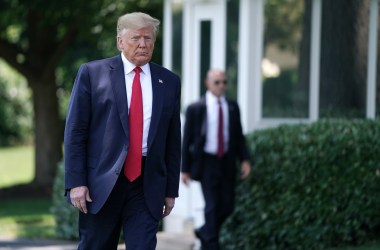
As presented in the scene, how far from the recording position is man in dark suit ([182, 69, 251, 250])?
9.20 metres

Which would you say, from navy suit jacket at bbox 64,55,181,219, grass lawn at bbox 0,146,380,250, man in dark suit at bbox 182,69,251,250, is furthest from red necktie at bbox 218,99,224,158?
navy suit jacket at bbox 64,55,181,219

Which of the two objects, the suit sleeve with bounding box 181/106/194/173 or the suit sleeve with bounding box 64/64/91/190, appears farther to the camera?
the suit sleeve with bounding box 181/106/194/173

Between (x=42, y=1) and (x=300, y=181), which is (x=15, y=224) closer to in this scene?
(x=42, y=1)

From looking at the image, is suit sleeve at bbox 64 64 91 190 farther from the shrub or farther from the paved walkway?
the shrub

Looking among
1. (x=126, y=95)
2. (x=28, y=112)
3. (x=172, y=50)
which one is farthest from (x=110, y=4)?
(x=28, y=112)

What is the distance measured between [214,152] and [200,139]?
0.62ft

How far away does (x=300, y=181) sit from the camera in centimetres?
908

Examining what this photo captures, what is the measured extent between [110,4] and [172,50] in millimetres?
4575

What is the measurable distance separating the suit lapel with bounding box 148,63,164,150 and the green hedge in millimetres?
3612

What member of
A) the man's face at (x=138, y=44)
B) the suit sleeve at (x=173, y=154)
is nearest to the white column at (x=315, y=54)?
the suit sleeve at (x=173, y=154)

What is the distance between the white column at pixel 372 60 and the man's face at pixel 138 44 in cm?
583

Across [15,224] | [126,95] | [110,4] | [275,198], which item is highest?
[110,4]

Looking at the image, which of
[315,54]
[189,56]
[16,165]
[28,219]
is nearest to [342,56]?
[315,54]

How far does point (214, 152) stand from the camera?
30.2 ft
